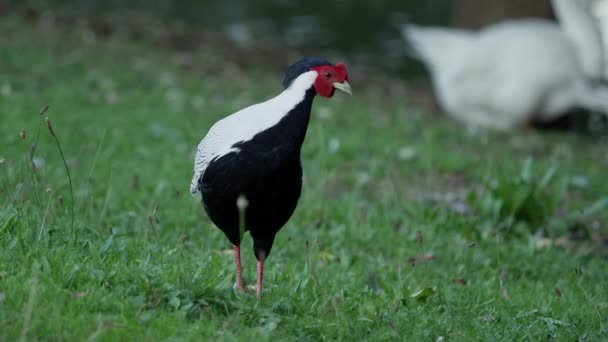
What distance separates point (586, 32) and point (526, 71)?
0.79 meters

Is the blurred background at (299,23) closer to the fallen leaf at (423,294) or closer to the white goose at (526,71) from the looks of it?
the white goose at (526,71)

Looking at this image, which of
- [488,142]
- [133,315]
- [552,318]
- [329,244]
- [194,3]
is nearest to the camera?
[133,315]

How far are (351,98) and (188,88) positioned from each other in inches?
75.8

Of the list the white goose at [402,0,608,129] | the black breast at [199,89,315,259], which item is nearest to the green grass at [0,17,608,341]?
the black breast at [199,89,315,259]

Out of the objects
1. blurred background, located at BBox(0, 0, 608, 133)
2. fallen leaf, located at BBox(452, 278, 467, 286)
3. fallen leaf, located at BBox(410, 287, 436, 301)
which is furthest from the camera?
blurred background, located at BBox(0, 0, 608, 133)

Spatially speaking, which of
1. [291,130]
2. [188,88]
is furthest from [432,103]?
[291,130]

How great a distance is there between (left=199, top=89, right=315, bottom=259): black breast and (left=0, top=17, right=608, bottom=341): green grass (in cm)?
29

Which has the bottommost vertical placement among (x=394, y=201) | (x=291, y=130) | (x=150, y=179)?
(x=394, y=201)

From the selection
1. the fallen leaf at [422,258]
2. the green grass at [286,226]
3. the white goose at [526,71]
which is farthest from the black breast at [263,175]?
the white goose at [526,71]

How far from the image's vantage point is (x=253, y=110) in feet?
10.5

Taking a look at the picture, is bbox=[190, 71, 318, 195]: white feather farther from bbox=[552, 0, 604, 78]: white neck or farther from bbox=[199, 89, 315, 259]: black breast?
bbox=[552, 0, 604, 78]: white neck

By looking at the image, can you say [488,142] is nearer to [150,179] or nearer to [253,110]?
[150,179]

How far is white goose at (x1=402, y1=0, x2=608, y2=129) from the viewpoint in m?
9.20

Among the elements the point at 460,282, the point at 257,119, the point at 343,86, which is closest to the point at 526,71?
the point at 460,282
